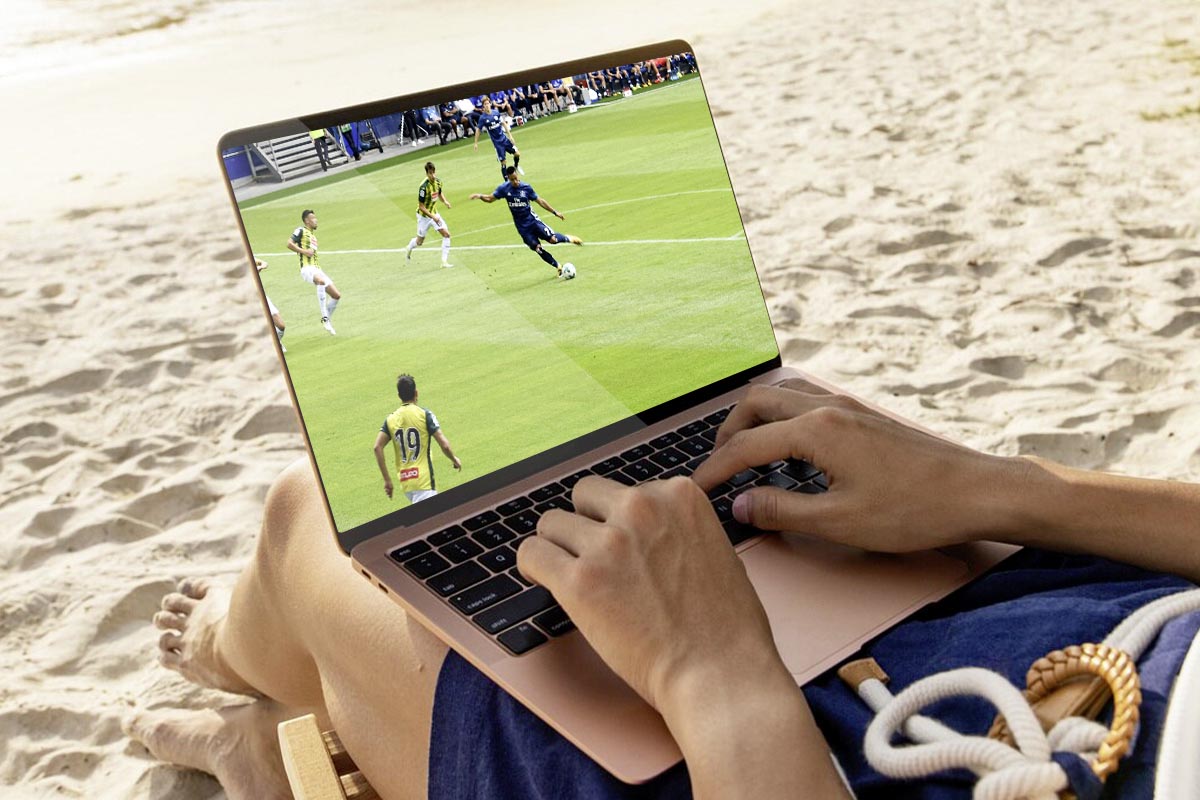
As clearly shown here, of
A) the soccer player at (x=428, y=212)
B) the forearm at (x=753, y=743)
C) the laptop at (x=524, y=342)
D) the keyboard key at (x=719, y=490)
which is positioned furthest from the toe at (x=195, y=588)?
the forearm at (x=753, y=743)

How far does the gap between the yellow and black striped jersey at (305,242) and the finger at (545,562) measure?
1.68 ft

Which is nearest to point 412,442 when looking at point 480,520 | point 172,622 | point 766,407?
point 480,520

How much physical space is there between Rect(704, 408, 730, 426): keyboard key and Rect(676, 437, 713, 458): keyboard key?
0.05 m

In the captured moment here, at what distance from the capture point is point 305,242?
1.31 metres

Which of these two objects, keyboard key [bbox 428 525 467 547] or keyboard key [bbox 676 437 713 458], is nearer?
keyboard key [bbox 428 525 467 547]

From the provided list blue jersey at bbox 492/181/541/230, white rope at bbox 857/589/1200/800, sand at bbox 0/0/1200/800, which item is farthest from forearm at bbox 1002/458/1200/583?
sand at bbox 0/0/1200/800

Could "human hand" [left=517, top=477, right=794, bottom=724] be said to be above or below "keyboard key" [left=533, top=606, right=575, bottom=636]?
above

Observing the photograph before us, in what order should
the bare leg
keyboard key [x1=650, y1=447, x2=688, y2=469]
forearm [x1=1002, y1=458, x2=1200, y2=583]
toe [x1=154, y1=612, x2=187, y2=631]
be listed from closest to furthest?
forearm [x1=1002, y1=458, x2=1200, y2=583], the bare leg, keyboard key [x1=650, y1=447, x2=688, y2=469], toe [x1=154, y1=612, x2=187, y2=631]

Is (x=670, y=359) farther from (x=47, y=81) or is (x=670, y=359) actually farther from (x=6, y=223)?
(x=47, y=81)

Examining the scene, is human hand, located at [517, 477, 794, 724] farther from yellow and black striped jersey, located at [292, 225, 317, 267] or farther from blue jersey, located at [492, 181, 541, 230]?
blue jersey, located at [492, 181, 541, 230]

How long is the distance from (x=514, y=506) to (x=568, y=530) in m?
0.33

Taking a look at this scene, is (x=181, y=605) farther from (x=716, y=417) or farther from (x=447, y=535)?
(x=716, y=417)

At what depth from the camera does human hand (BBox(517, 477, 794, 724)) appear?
902mm

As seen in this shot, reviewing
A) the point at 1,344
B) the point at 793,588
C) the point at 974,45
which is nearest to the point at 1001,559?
the point at 793,588
